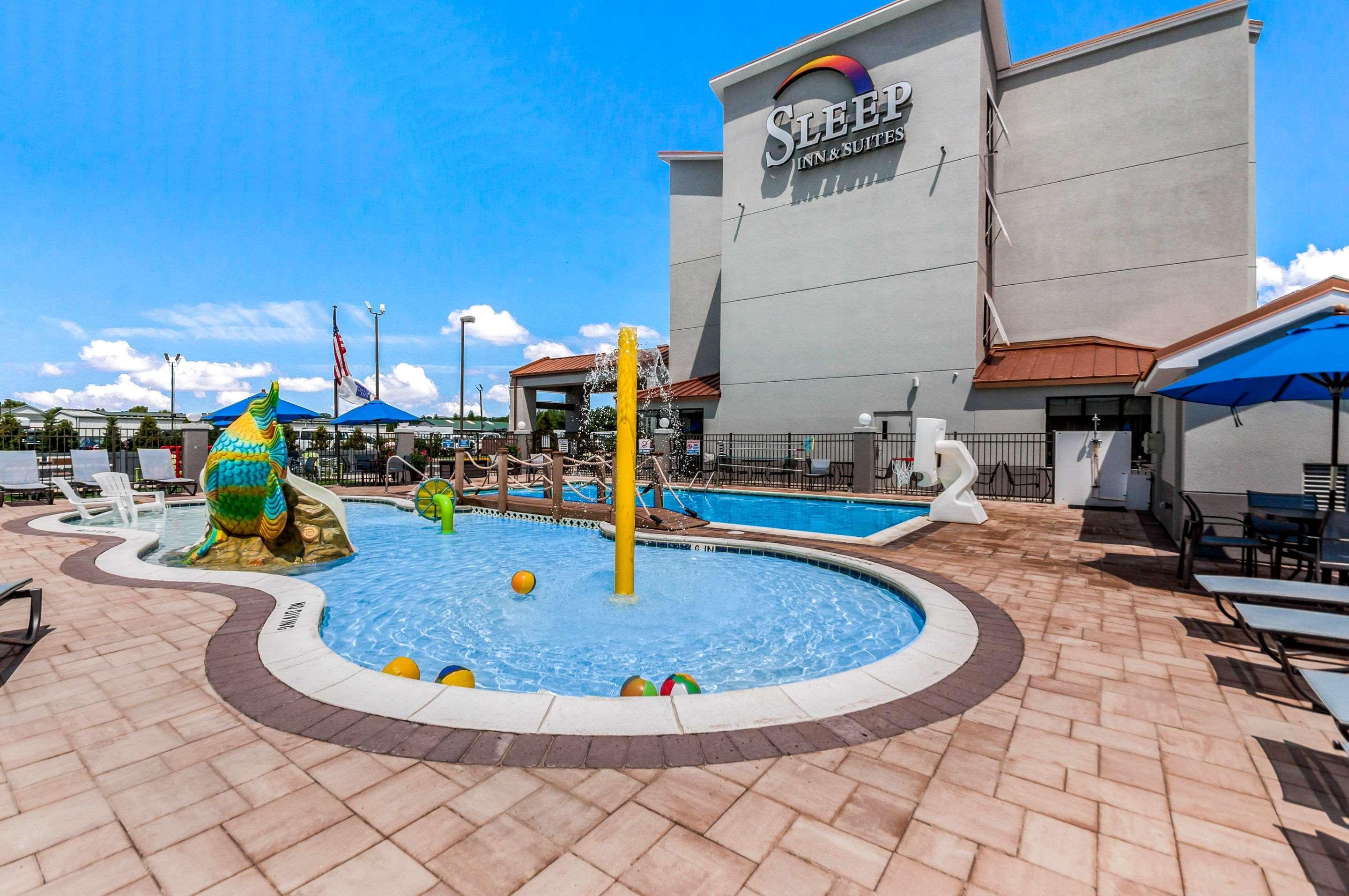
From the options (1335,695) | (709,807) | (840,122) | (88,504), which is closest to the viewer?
(709,807)

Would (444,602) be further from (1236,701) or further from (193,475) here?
(193,475)

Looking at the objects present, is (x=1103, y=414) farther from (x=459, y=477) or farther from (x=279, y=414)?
(x=279, y=414)

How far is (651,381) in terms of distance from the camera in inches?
1104

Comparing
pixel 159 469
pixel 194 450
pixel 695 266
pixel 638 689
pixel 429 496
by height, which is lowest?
pixel 638 689

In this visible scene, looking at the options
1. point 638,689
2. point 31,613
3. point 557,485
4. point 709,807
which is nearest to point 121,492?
point 557,485

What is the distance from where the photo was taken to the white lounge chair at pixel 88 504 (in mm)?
10570

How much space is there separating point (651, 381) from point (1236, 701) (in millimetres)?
25529

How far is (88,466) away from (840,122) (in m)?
24.3

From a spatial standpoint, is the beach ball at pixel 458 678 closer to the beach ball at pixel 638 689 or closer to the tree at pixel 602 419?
the beach ball at pixel 638 689

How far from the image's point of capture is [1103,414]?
16766mm

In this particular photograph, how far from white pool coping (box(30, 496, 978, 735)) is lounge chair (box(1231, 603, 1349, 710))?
5.50 feet

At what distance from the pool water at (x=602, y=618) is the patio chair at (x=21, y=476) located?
847 cm

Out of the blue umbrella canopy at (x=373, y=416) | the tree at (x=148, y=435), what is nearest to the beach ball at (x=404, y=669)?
the blue umbrella canopy at (x=373, y=416)

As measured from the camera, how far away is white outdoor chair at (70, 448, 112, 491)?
14148 mm
